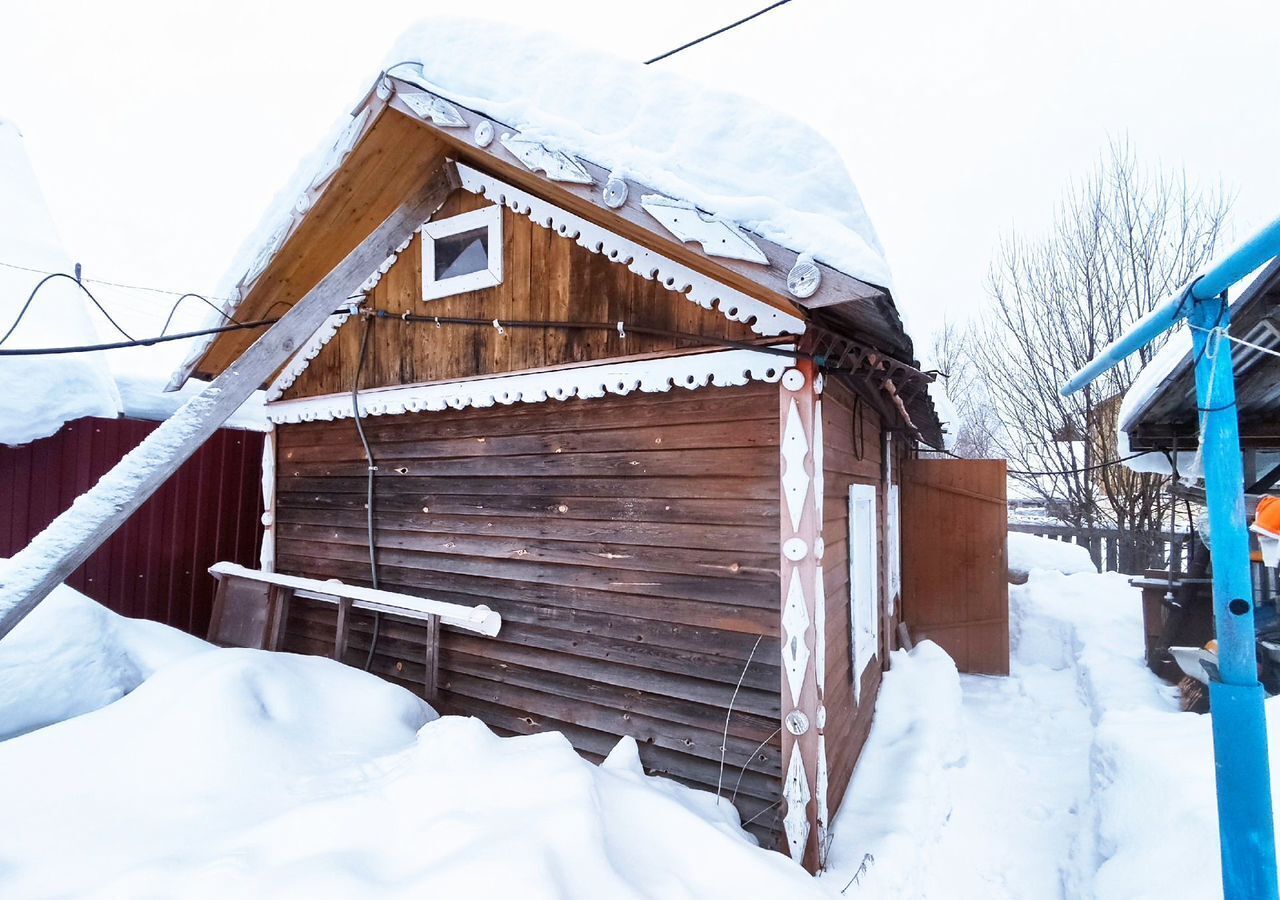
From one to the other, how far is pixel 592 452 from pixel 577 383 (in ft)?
1.58

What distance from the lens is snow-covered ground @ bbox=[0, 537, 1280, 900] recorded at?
229 cm

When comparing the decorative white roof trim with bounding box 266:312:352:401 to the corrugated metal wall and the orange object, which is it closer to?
the corrugated metal wall

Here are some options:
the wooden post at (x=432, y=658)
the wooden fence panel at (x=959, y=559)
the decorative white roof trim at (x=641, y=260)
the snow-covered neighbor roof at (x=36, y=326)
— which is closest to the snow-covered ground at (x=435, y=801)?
the wooden post at (x=432, y=658)

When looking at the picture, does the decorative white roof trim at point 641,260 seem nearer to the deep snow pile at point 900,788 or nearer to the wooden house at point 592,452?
the wooden house at point 592,452

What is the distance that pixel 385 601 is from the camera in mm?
4855

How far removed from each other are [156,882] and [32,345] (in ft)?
23.3

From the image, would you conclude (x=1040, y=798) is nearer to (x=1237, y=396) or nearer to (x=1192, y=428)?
(x=1237, y=396)

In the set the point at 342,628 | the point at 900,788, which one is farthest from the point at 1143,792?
the point at 342,628

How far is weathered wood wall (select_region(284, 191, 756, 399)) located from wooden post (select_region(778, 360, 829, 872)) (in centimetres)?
62

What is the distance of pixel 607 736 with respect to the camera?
4.18 meters

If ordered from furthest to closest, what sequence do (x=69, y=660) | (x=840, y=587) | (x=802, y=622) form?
(x=840, y=587)
(x=69, y=660)
(x=802, y=622)

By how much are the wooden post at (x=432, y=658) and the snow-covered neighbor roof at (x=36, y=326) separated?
4577 mm

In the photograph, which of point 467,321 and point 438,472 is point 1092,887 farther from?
point 467,321

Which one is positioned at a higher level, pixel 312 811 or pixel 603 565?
pixel 603 565
